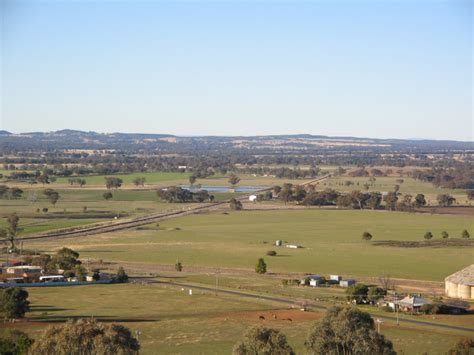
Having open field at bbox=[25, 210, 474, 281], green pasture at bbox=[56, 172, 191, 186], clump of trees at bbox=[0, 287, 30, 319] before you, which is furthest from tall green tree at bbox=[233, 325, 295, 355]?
green pasture at bbox=[56, 172, 191, 186]

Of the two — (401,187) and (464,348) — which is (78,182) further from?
(464,348)

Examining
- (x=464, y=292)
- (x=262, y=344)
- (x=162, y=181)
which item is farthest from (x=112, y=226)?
(x=162, y=181)

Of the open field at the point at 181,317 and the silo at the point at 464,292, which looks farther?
the silo at the point at 464,292

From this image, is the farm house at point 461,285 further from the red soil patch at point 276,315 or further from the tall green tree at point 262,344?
the tall green tree at point 262,344

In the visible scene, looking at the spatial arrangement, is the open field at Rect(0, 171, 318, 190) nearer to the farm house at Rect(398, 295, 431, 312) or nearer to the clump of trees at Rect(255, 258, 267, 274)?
the clump of trees at Rect(255, 258, 267, 274)

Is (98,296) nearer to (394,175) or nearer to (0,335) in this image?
(0,335)

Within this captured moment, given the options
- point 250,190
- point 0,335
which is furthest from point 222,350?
point 250,190

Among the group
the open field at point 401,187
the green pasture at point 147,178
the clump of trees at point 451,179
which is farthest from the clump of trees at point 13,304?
the clump of trees at point 451,179
